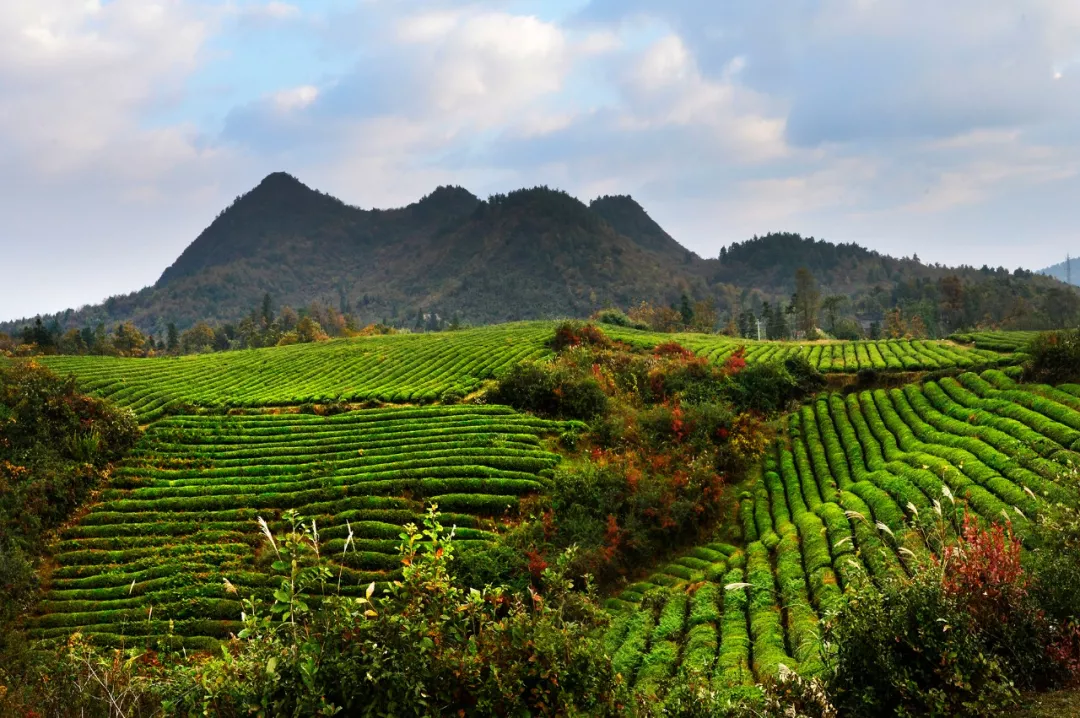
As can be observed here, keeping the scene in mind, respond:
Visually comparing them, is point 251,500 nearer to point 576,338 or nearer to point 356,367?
point 356,367

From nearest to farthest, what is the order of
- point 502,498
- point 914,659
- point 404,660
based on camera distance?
point 404,660 → point 914,659 → point 502,498

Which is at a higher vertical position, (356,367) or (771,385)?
(356,367)

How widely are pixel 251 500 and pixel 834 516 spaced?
23715 mm

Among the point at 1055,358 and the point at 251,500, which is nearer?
the point at 251,500

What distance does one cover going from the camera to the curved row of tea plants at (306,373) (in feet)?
133

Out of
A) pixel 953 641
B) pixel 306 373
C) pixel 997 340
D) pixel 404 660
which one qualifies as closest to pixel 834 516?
pixel 953 641

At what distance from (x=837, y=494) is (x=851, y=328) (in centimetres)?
8405

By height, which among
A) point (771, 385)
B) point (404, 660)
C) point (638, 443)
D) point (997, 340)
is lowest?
point (638, 443)

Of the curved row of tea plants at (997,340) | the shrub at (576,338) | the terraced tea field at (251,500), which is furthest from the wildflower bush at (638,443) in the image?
the curved row of tea plants at (997,340)

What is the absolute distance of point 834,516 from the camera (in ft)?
71.3

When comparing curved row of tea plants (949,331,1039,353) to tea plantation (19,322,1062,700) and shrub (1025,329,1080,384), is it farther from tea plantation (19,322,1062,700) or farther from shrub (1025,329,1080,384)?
shrub (1025,329,1080,384)

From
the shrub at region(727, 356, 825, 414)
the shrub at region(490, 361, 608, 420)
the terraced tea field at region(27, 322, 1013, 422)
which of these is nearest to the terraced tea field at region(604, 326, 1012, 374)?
the terraced tea field at region(27, 322, 1013, 422)

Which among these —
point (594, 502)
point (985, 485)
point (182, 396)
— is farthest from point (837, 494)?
point (182, 396)

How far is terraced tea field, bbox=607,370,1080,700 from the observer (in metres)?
15.1
